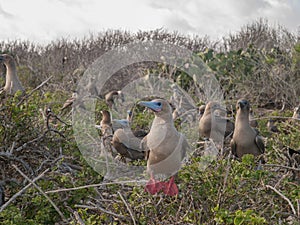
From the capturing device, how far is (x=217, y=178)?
2807mm

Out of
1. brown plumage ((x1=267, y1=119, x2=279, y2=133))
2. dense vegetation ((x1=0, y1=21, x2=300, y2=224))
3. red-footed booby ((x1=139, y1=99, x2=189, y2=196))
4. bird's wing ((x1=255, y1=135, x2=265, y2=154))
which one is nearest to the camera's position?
dense vegetation ((x1=0, y1=21, x2=300, y2=224))

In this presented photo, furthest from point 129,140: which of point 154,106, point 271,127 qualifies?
point 271,127

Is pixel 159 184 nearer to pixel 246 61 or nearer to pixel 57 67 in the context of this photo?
pixel 246 61

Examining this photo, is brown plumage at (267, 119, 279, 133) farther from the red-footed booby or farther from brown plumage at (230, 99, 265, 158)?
the red-footed booby

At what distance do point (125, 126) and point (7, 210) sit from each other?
2.87 metres

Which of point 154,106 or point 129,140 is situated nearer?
point 154,106

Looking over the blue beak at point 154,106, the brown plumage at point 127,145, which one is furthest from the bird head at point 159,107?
the brown plumage at point 127,145

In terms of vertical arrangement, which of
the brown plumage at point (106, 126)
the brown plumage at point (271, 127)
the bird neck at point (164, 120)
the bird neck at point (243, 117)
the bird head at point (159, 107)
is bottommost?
the brown plumage at point (106, 126)

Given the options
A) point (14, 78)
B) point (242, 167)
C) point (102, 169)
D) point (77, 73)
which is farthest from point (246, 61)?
point (242, 167)

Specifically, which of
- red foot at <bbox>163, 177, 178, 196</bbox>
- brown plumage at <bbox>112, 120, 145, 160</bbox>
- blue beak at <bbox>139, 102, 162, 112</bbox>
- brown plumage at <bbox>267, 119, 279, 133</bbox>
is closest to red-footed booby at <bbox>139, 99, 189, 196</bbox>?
blue beak at <bbox>139, 102, 162, 112</bbox>

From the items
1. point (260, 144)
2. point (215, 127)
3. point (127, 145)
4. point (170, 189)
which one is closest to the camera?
point (170, 189)

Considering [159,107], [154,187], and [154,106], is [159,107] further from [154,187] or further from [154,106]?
[154,187]

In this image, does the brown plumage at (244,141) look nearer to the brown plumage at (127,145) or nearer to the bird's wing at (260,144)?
the bird's wing at (260,144)

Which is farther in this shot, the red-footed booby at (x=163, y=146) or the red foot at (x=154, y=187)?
the red-footed booby at (x=163, y=146)
